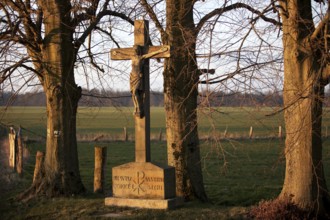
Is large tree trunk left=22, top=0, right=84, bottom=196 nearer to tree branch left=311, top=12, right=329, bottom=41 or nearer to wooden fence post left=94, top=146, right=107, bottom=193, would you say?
wooden fence post left=94, top=146, right=107, bottom=193

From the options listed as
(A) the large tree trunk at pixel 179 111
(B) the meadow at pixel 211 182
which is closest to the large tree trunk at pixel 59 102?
(B) the meadow at pixel 211 182

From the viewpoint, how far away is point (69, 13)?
1512 cm

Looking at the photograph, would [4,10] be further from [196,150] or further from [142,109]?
[196,150]

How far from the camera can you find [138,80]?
12508 mm

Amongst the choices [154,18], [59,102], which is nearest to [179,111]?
[154,18]

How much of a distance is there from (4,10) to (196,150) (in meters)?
5.70

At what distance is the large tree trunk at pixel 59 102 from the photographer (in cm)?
1478

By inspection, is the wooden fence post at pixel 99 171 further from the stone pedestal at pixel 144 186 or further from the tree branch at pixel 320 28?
the tree branch at pixel 320 28

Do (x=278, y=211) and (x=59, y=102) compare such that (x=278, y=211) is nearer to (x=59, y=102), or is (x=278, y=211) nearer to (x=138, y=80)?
(x=138, y=80)

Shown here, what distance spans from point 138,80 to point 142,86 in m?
0.15

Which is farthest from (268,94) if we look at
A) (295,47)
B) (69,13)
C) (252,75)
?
(69,13)

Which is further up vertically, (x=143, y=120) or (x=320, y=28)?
(x=320, y=28)

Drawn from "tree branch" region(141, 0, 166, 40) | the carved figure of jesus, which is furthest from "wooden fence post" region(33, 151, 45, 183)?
"tree branch" region(141, 0, 166, 40)

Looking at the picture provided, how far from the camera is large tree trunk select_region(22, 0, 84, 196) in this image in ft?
48.5
